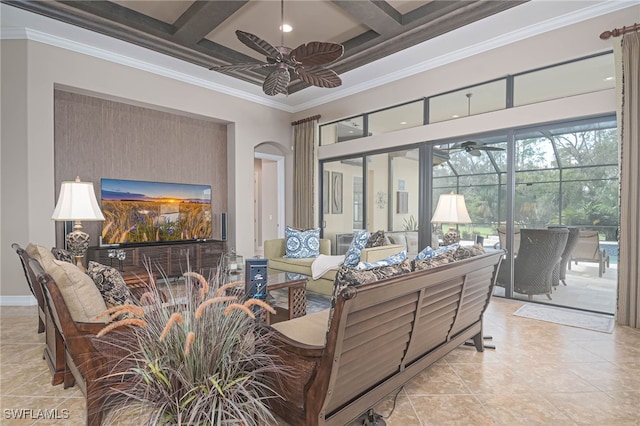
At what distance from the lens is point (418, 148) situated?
211 inches

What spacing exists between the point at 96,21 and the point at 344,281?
4719 mm

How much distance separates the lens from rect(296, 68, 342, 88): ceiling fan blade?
3477 mm

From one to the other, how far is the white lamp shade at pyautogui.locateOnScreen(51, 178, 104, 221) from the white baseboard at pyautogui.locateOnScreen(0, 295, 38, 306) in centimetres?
234

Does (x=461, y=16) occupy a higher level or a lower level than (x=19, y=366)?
higher

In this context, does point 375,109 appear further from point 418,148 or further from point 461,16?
point 461,16

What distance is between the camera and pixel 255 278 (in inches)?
94.1

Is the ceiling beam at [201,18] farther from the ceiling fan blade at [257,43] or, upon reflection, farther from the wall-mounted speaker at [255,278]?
the wall-mounted speaker at [255,278]

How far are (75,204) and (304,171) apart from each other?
4.65m

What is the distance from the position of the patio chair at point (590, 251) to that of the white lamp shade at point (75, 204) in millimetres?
5270

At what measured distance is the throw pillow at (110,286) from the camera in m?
1.98

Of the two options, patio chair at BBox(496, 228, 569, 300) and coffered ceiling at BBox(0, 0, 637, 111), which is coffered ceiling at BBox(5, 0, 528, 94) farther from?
patio chair at BBox(496, 228, 569, 300)

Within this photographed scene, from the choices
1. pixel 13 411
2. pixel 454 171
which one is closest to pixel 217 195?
pixel 454 171

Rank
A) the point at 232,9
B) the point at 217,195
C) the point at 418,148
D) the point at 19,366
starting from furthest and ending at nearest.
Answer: the point at 217,195 → the point at 418,148 → the point at 232,9 → the point at 19,366

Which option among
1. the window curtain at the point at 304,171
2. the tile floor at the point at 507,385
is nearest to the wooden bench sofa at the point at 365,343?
the tile floor at the point at 507,385
